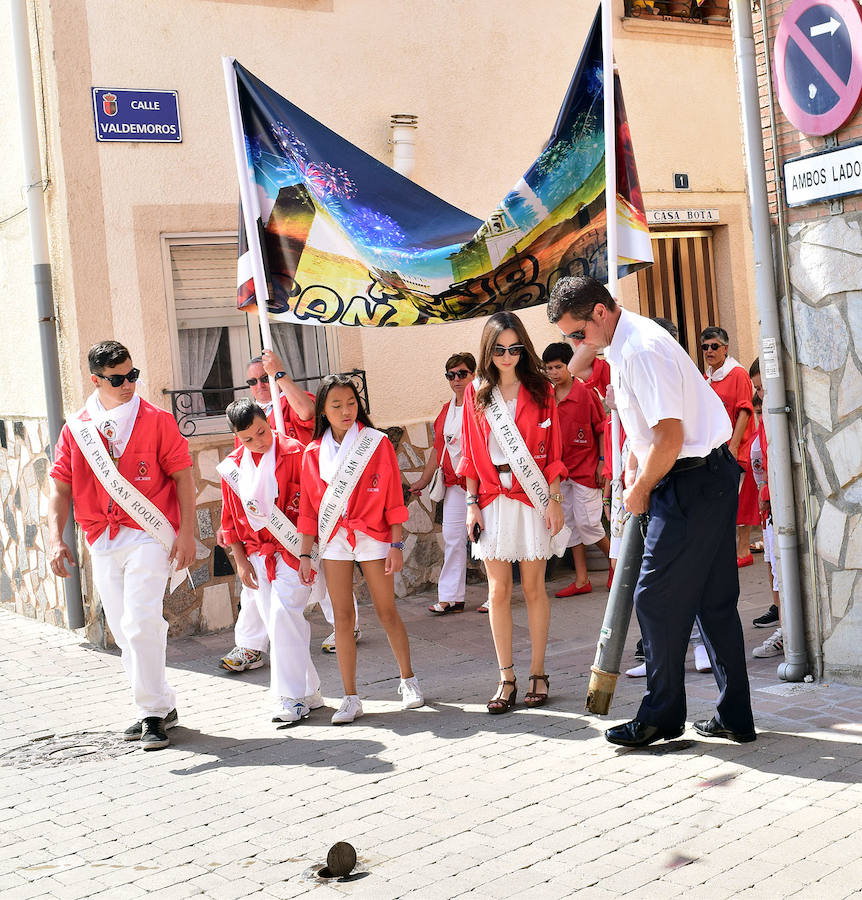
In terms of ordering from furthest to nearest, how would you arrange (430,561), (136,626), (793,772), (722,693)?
(430,561) → (136,626) → (722,693) → (793,772)

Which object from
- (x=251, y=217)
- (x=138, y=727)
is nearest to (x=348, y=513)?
(x=138, y=727)

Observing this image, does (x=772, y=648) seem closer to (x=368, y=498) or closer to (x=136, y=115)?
(x=368, y=498)

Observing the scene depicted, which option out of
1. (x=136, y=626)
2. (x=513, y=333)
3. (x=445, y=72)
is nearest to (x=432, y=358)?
(x=445, y=72)

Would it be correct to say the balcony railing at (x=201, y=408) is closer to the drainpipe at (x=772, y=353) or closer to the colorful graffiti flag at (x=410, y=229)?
the colorful graffiti flag at (x=410, y=229)

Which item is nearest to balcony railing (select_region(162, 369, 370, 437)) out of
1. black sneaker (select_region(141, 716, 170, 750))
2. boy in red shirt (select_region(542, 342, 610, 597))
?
boy in red shirt (select_region(542, 342, 610, 597))

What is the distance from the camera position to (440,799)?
503 cm

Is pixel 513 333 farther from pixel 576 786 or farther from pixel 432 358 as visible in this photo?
pixel 432 358

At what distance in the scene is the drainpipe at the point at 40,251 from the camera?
880cm

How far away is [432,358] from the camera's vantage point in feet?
34.0

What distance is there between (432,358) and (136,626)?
4.67 m

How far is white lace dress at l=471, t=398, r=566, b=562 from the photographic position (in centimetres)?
635

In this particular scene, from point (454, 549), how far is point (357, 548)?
2.92 metres

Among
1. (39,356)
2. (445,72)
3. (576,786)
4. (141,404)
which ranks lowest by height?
(576,786)

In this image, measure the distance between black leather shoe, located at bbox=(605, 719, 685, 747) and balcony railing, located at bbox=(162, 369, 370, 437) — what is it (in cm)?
423
